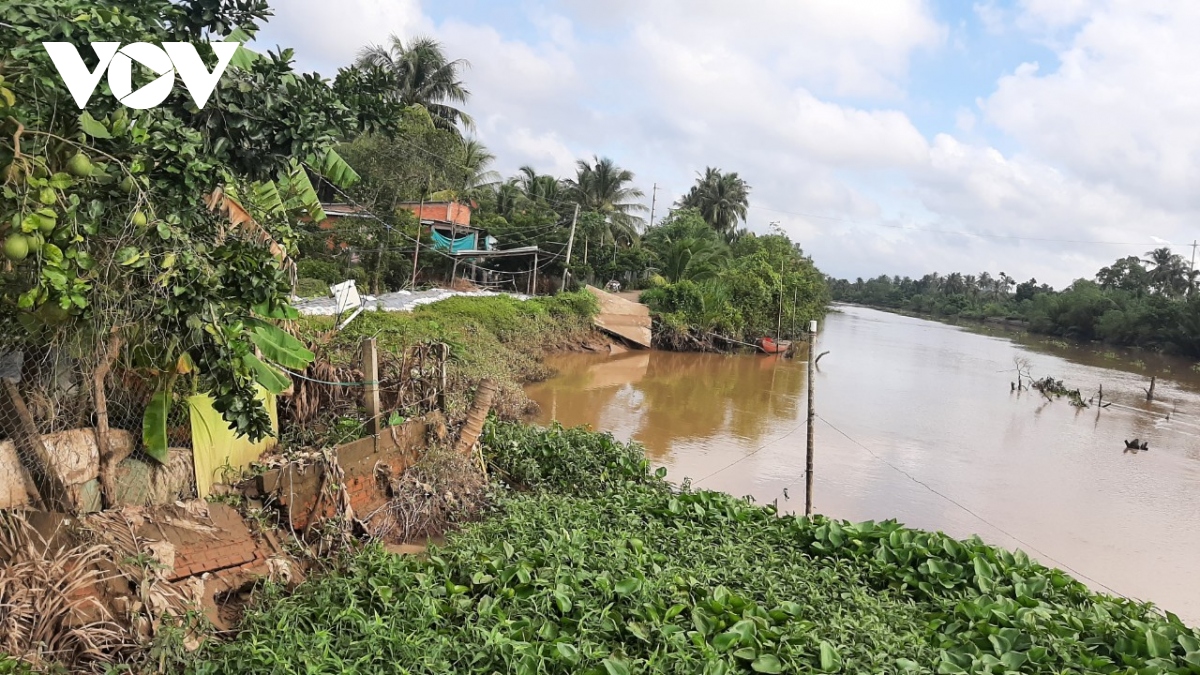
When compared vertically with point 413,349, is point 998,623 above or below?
below

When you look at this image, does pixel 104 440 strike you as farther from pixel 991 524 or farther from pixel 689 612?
pixel 991 524

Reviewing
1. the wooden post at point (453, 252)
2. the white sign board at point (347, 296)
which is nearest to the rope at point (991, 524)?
the white sign board at point (347, 296)

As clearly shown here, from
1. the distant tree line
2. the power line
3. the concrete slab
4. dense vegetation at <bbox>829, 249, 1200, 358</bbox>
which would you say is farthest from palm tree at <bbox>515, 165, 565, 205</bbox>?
dense vegetation at <bbox>829, 249, 1200, 358</bbox>

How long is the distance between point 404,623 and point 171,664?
1166 millimetres

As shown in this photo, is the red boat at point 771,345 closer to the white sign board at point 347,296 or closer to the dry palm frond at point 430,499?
the white sign board at point 347,296

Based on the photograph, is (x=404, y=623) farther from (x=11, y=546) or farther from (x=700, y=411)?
(x=700, y=411)

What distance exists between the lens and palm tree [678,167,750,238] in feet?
149

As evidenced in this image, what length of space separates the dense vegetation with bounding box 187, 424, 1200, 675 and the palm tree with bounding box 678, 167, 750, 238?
41.3 meters

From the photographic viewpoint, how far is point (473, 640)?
3.62 m

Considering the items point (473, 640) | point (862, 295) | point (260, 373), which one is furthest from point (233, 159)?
point (862, 295)

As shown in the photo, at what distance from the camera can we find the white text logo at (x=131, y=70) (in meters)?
2.96

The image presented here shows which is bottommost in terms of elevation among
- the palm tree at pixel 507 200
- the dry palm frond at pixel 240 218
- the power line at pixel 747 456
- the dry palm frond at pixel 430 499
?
the power line at pixel 747 456

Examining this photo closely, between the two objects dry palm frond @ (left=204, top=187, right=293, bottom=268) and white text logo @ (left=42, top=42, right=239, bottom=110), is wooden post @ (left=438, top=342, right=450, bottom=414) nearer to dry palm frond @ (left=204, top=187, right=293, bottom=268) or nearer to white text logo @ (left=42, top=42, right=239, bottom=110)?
dry palm frond @ (left=204, top=187, right=293, bottom=268)

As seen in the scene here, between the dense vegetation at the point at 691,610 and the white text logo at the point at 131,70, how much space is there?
2.81m
